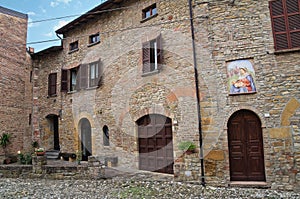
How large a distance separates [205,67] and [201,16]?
1.68 meters

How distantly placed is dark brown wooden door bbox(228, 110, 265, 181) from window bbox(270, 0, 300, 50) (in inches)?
88.6

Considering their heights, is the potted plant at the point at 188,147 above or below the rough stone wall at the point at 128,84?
below

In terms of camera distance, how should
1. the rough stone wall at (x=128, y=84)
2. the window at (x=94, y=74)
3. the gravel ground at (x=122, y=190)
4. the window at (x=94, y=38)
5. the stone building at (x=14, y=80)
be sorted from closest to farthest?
the gravel ground at (x=122, y=190) → the rough stone wall at (x=128, y=84) → the window at (x=94, y=74) → the window at (x=94, y=38) → the stone building at (x=14, y=80)

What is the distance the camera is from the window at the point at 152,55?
8281 mm

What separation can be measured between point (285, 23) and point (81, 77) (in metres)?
8.67

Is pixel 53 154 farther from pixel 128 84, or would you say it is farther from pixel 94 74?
pixel 128 84

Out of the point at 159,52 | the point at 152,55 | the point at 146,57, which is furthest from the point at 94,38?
the point at 159,52

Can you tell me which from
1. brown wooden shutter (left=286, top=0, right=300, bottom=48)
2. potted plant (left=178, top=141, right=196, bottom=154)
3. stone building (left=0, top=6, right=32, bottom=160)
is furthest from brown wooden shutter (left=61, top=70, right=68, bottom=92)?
brown wooden shutter (left=286, top=0, right=300, bottom=48)

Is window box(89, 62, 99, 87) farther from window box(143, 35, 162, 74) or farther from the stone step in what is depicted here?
the stone step

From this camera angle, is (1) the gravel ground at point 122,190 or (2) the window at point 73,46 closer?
(1) the gravel ground at point 122,190

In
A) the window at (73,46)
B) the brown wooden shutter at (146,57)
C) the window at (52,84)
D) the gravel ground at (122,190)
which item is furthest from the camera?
the window at (52,84)

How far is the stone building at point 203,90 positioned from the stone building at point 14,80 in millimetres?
4315

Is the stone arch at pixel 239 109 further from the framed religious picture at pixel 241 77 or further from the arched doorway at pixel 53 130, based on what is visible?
the arched doorway at pixel 53 130

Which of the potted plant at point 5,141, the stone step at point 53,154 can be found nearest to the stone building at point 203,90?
the stone step at point 53,154
